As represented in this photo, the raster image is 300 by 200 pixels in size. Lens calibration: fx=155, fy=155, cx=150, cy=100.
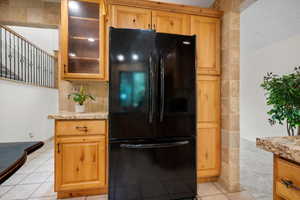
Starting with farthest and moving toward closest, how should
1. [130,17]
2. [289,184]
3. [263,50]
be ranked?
[263,50] < [130,17] < [289,184]

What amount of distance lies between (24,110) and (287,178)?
4.08 meters

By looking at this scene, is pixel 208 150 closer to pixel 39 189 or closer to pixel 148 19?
pixel 148 19

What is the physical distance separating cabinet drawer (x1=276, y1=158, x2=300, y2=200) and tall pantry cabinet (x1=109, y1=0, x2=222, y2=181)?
129 centimetres

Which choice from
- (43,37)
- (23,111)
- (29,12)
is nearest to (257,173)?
(23,111)

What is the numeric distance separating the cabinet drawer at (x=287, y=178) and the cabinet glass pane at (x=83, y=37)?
6.34 feet

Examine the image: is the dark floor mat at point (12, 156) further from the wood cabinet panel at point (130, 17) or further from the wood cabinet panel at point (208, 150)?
the wood cabinet panel at point (208, 150)

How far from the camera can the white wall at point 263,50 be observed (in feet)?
8.02

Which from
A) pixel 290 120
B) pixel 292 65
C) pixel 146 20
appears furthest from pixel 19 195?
pixel 292 65

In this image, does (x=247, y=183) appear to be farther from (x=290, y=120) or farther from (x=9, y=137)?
(x=9, y=137)

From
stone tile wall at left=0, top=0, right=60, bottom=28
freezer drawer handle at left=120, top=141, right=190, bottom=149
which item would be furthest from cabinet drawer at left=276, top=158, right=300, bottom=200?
stone tile wall at left=0, top=0, right=60, bottom=28

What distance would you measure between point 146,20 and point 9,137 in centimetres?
312

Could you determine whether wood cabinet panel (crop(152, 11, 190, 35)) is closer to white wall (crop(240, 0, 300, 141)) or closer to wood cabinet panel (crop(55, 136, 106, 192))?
white wall (crop(240, 0, 300, 141))

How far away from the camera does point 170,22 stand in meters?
1.95

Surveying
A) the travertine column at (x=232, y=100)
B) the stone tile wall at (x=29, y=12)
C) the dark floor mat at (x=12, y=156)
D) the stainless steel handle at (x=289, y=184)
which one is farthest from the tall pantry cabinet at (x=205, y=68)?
the stone tile wall at (x=29, y=12)
